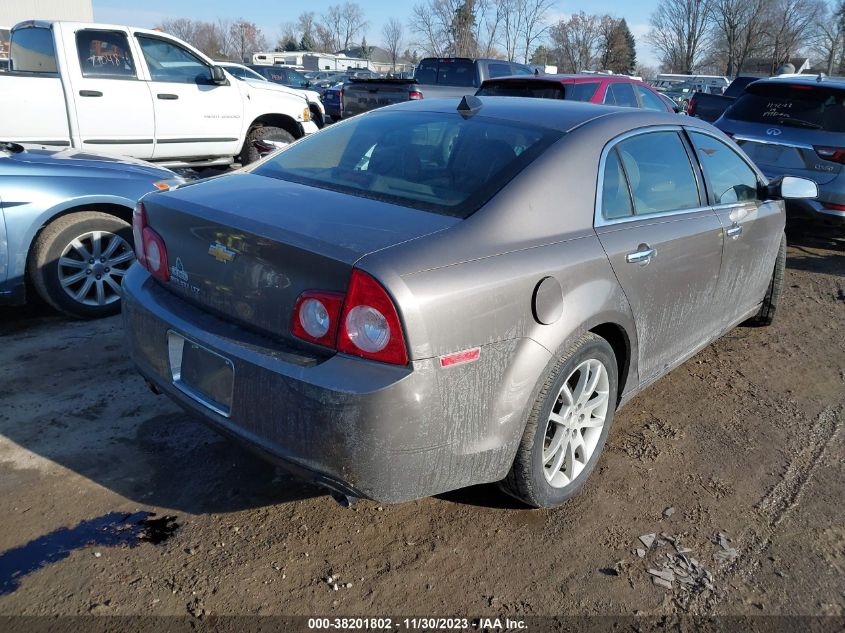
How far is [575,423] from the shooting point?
9.61ft

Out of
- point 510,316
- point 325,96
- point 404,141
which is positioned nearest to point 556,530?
point 510,316

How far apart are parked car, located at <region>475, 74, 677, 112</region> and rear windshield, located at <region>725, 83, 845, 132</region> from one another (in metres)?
0.98

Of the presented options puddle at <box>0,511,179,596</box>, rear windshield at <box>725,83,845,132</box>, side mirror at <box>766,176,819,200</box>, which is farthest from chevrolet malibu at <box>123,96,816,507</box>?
rear windshield at <box>725,83,845,132</box>

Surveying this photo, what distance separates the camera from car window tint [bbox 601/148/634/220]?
2988 mm

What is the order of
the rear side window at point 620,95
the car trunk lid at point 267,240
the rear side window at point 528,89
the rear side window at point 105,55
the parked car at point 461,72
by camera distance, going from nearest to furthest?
1. the car trunk lid at point 267,240
2. the rear side window at point 105,55
3. the rear side window at point 528,89
4. the rear side window at point 620,95
5. the parked car at point 461,72

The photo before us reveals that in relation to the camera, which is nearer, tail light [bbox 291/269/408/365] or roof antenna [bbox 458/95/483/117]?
tail light [bbox 291/269/408/365]

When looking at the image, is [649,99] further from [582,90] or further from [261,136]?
[261,136]

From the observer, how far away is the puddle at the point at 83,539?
248 cm

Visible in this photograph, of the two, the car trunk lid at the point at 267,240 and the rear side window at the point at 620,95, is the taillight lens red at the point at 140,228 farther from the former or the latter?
the rear side window at the point at 620,95

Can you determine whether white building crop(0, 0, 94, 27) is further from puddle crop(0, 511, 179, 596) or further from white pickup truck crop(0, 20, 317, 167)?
puddle crop(0, 511, 179, 596)

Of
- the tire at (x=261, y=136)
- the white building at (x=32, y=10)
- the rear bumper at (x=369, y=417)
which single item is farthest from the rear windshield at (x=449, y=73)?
the white building at (x=32, y=10)

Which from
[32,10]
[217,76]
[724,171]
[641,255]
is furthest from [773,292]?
[32,10]

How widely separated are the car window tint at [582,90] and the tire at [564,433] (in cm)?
611

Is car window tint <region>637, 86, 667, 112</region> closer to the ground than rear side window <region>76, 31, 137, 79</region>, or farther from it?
closer to the ground
